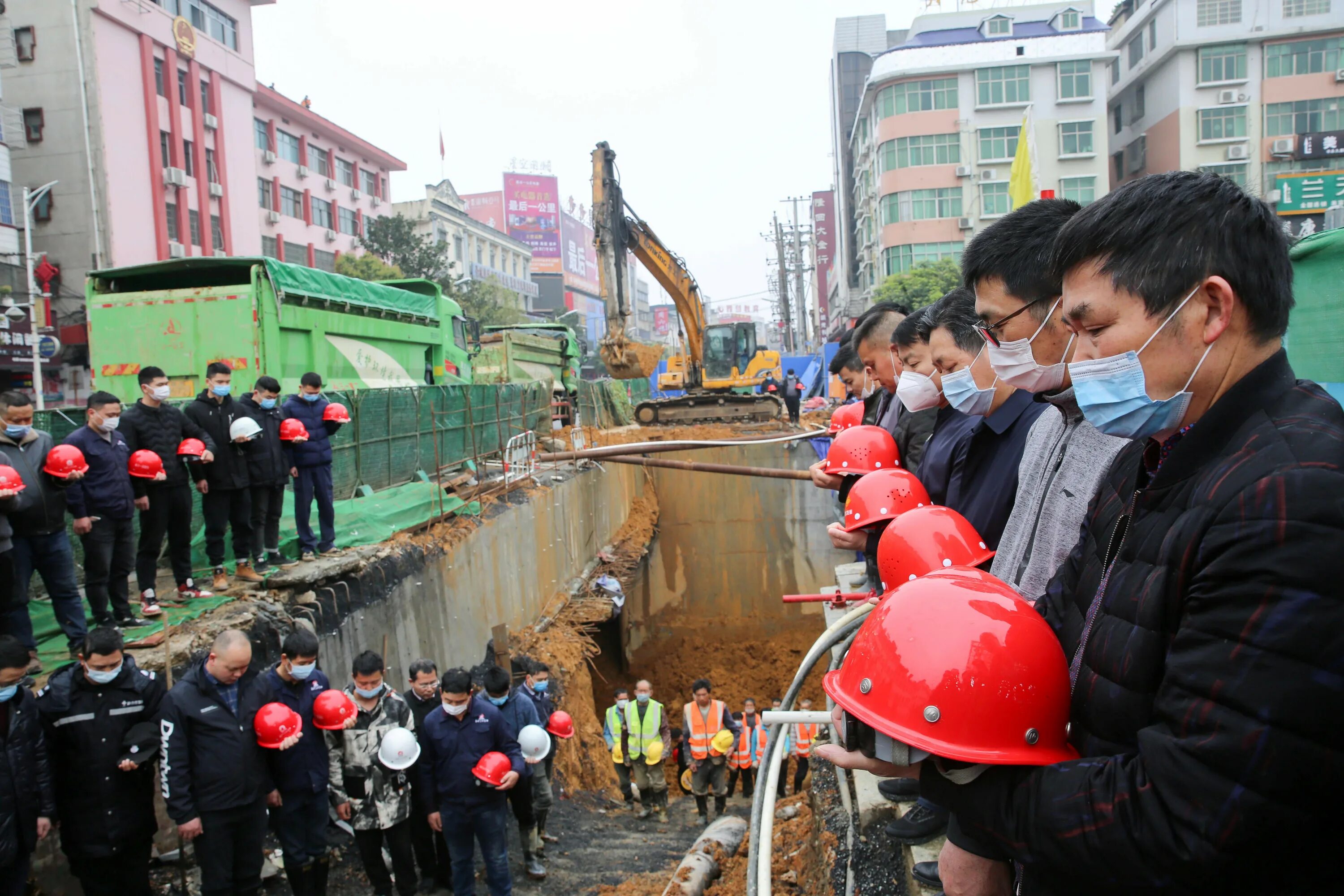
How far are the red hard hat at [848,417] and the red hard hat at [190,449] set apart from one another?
5126 millimetres

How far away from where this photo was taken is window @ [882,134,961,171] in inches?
1393

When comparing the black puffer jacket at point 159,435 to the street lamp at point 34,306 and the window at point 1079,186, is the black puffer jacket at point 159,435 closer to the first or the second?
the street lamp at point 34,306

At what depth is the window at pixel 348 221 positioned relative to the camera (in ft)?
133

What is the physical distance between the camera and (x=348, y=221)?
4128cm

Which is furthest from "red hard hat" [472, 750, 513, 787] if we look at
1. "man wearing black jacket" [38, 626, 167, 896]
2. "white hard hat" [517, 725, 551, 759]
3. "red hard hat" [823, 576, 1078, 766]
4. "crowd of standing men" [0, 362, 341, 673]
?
"red hard hat" [823, 576, 1078, 766]

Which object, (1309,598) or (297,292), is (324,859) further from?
(297,292)

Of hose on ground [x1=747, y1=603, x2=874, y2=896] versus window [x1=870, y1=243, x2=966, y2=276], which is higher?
window [x1=870, y1=243, x2=966, y2=276]

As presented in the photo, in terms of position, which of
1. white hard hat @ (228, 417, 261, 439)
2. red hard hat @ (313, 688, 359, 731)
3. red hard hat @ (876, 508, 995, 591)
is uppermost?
white hard hat @ (228, 417, 261, 439)

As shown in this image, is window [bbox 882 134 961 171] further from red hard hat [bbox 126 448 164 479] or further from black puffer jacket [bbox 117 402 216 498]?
red hard hat [bbox 126 448 164 479]

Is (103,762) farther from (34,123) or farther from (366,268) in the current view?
(366,268)

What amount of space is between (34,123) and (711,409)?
73.3 feet

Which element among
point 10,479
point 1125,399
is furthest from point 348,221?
point 1125,399

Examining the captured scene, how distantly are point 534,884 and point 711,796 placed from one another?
3.94m

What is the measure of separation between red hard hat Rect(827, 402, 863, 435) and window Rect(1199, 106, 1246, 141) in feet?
98.1
